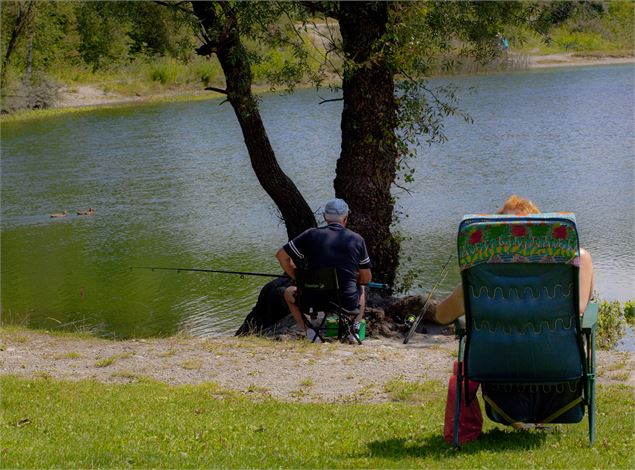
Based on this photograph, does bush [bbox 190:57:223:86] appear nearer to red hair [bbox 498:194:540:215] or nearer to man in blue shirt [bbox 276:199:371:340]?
man in blue shirt [bbox 276:199:371:340]

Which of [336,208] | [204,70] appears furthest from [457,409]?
[204,70]

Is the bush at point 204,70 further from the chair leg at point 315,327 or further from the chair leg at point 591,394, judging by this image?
the chair leg at point 591,394

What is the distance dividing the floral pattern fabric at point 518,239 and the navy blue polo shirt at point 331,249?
3790 millimetres

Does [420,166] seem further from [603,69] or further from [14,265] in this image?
[603,69]

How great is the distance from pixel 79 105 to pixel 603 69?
2495cm

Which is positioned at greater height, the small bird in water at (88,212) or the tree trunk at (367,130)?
the tree trunk at (367,130)

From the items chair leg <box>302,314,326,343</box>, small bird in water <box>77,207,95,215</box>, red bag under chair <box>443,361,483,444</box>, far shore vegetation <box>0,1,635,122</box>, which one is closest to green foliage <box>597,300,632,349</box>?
chair leg <box>302,314,326,343</box>

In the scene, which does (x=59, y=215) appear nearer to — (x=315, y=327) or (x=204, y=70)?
(x=315, y=327)

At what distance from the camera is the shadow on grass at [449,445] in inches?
191

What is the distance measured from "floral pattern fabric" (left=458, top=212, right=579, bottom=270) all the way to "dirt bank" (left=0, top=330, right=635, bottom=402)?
2.30 meters

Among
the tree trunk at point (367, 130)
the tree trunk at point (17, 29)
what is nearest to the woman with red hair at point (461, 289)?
the tree trunk at point (367, 130)

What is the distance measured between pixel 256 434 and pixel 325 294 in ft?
11.0

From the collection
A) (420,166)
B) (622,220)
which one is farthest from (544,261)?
(420,166)

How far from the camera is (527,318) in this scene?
4855 millimetres
